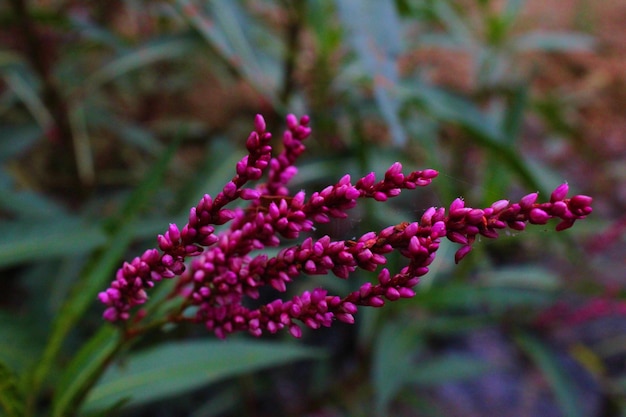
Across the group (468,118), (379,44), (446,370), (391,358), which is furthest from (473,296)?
(379,44)

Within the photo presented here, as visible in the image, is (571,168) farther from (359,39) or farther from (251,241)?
(251,241)

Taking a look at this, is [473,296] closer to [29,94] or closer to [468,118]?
[468,118]

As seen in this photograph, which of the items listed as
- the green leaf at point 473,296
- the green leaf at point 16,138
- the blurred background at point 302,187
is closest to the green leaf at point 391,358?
the blurred background at point 302,187

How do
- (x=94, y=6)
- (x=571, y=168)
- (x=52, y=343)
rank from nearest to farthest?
(x=52, y=343) → (x=94, y=6) → (x=571, y=168)

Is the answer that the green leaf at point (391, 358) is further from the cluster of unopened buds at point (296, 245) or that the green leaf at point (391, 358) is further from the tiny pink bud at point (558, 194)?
the tiny pink bud at point (558, 194)

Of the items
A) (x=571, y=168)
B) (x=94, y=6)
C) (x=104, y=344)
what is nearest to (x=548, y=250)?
(x=571, y=168)

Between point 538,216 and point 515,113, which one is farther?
point 515,113
